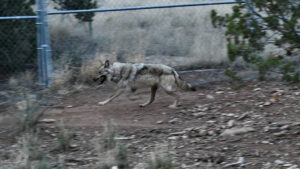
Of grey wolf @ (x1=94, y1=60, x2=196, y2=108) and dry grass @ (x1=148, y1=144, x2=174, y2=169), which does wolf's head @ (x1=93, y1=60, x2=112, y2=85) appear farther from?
dry grass @ (x1=148, y1=144, x2=174, y2=169)

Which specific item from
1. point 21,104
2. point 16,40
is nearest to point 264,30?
point 21,104

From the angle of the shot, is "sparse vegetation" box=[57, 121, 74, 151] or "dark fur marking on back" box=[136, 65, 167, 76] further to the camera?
"dark fur marking on back" box=[136, 65, 167, 76]

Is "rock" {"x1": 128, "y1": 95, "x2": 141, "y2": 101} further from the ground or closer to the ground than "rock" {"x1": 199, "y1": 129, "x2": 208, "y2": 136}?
further from the ground

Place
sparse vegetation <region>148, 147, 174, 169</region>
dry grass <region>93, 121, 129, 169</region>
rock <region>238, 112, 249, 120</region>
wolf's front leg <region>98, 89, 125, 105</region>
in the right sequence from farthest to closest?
wolf's front leg <region>98, 89, 125, 105</region> < rock <region>238, 112, 249, 120</region> < dry grass <region>93, 121, 129, 169</region> < sparse vegetation <region>148, 147, 174, 169</region>

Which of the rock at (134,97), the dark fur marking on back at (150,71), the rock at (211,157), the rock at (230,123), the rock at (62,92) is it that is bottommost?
the rock at (211,157)

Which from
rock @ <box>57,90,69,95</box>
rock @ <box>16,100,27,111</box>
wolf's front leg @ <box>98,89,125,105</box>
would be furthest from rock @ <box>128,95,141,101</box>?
rock @ <box>16,100,27,111</box>

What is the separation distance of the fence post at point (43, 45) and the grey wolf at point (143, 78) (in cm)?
120

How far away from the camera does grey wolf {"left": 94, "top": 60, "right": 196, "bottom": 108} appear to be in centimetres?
958

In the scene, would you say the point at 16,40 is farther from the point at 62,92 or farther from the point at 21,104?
the point at 21,104

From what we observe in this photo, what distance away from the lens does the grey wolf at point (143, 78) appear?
9.58 meters

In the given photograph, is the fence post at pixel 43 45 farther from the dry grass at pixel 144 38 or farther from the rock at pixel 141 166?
the rock at pixel 141 166

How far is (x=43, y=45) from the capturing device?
10641mm

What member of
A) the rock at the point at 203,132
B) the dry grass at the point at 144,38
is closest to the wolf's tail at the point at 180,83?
the rock at the point at 203,132

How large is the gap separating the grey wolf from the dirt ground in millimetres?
263
